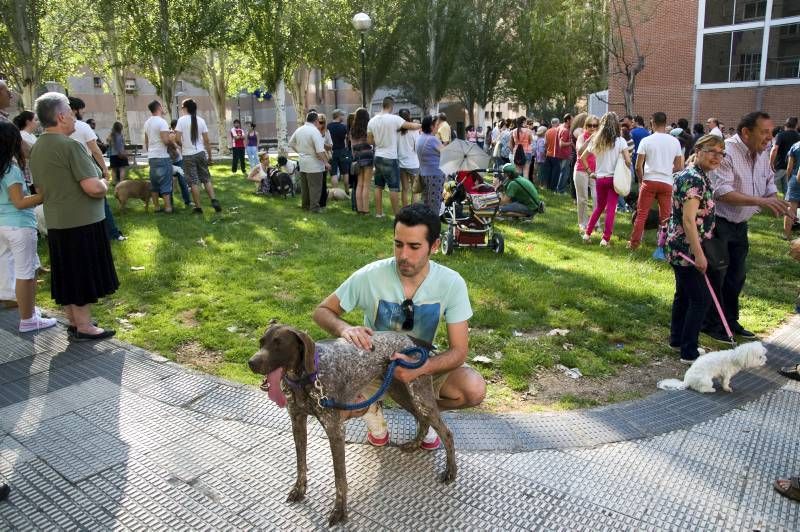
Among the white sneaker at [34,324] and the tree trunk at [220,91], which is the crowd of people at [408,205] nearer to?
the white sneaker at [34,324]

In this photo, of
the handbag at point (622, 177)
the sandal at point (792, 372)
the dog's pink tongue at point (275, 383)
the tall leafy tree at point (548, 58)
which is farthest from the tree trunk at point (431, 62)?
the dog's pink tongue at point (275, 383)

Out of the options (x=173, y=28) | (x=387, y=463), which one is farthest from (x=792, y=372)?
(x=173, y=28)

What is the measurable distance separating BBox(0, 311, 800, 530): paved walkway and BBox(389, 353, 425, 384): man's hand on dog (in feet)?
2.36

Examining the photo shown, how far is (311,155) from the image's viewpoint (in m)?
11.0

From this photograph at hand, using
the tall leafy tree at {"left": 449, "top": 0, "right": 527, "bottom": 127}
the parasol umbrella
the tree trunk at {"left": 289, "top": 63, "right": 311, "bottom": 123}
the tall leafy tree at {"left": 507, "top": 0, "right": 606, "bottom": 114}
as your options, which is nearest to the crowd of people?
the parasol umbrella

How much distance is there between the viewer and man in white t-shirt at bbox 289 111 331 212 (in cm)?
1077

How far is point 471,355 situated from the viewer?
4.93 meters

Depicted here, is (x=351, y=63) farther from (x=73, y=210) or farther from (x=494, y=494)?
(x=494, y=494)

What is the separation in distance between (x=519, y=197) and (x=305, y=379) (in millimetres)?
8877

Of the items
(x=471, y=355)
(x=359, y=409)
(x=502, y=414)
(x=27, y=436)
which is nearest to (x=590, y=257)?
(x=471, y=355)

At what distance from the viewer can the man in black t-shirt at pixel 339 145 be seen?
12953 mm

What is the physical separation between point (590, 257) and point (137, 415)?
6.26 meters

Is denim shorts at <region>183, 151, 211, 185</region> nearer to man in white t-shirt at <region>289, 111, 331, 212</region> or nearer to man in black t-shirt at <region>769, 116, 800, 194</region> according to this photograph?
man in white t-shirt at <region>289, 111, 331, 212</region>

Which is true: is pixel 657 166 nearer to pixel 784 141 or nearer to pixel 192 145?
pixel 784 141
